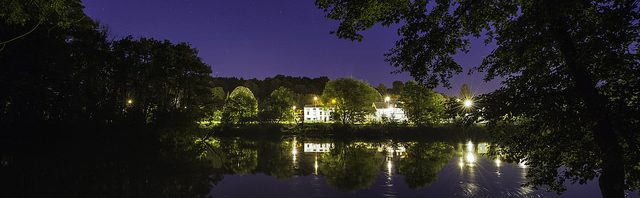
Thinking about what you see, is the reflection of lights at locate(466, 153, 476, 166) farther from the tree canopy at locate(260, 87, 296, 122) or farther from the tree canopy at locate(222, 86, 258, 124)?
the tree canopy at locate(260, 87, 296, 122)

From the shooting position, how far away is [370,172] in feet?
82.6

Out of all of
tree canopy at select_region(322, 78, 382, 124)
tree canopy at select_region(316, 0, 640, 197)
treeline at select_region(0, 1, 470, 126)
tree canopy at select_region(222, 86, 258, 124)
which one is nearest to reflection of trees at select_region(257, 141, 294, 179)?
treeline at select_region(0, 1, 470, 126)

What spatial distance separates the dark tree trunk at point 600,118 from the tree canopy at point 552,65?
2 cm

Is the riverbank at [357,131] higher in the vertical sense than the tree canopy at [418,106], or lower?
lower

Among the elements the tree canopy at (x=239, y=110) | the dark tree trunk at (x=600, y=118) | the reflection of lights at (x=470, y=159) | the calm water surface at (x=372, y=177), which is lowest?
the calm water surface at (x=372, y=177)

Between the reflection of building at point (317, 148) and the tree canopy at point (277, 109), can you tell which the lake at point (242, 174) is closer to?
the reflection of building at point (317, 148)

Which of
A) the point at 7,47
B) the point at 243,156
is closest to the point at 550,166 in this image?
the point at 243,156

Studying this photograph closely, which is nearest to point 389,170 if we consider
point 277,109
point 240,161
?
point 240,161

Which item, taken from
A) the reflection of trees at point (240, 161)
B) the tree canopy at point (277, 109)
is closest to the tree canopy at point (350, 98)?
the tree canopy at point (277, 109)

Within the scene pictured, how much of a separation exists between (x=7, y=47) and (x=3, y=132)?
6.84 m

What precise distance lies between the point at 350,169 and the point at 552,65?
19170mm

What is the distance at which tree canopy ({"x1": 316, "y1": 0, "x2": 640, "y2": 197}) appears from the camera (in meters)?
7.04

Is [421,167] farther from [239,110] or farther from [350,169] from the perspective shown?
[239,110]

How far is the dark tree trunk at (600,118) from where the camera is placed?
23.0 feet
